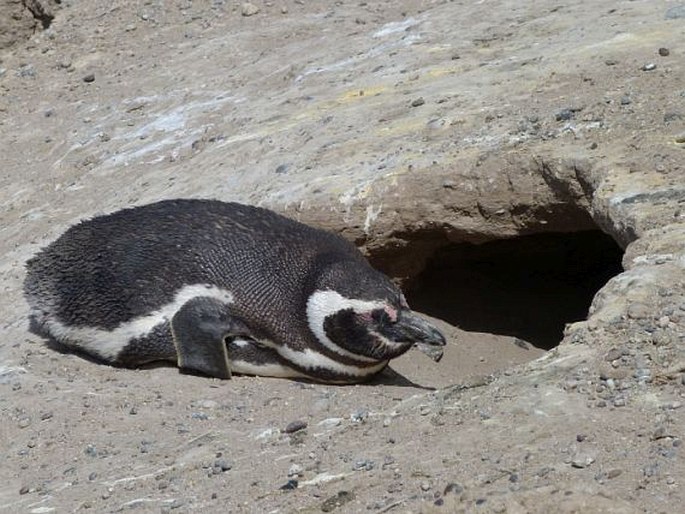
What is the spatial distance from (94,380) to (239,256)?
0.97 m

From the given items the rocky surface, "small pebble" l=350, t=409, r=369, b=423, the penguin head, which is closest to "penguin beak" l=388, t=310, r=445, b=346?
the penguin head

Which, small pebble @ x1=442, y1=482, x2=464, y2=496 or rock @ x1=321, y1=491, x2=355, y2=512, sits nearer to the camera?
small pebble @ x1=442, y1=482, x2=464, y2=496

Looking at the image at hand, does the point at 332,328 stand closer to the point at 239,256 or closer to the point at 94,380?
the point at 239,256

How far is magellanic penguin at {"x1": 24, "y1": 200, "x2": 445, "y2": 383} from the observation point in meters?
7.11

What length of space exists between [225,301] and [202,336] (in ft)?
0.74

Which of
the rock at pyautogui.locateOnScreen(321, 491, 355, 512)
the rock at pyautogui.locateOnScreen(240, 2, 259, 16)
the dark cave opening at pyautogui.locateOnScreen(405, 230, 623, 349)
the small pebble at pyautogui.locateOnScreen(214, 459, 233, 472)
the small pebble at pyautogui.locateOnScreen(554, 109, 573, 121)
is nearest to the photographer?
the rock at pyautogui.locateOnScreen(321, 491, 355, 512)

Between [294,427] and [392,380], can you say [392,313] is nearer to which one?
[392,380]

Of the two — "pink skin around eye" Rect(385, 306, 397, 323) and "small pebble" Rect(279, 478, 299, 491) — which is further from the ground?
"small pebble" Rect(279, 478, 299, 491)

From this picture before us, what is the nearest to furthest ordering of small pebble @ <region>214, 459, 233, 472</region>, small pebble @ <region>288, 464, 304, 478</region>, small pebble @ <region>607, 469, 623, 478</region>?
small pebble @ <region>607, 469, 623, 478</region> < small pebble @ <region>288, 464, 304, 478</region> < small pebble @ <region>214, 459, 233, 472</region>

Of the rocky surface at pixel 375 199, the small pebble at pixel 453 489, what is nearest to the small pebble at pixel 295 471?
the rocky surface at pixel 375 199

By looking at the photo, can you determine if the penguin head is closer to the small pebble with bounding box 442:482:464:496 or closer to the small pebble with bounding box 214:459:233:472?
the small pebble with bounding box 214:459:233:472

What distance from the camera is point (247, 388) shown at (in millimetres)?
7004

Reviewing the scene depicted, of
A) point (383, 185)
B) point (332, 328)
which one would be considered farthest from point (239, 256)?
point (383, 185)

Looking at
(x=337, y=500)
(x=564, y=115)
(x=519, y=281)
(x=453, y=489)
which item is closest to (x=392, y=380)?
(x=564, y=115)
